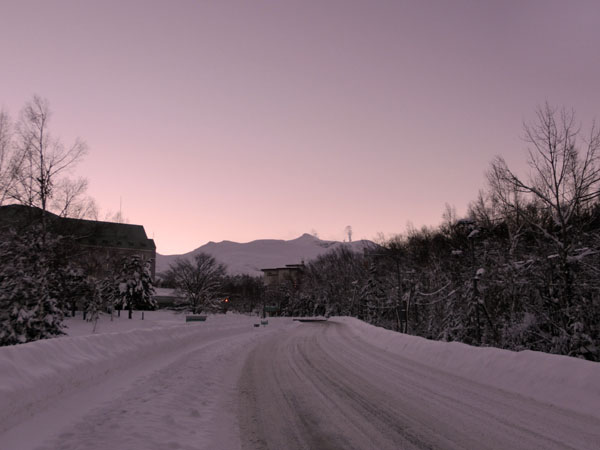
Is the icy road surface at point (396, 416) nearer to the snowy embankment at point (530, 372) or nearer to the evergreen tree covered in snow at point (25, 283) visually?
the snowy embankment at point (530, 372)

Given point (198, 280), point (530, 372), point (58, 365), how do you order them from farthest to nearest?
1. point (198, 280)
2. point (58, 365)
3. point (530, 372)

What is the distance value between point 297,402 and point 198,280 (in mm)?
63656

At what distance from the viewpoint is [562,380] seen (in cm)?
765

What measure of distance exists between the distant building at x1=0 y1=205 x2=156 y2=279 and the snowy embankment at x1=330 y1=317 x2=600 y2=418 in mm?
24250

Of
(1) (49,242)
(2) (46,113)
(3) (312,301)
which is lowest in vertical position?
(3) (312,301)

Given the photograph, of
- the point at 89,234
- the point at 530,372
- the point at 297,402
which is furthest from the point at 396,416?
the point at 89,234

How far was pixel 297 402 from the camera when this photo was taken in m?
7.68

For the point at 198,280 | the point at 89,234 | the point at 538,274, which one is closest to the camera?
the point at 538,274

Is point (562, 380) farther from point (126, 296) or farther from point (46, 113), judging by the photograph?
point (126, 296)

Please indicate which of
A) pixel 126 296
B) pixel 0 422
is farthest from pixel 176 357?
pixel 126 296

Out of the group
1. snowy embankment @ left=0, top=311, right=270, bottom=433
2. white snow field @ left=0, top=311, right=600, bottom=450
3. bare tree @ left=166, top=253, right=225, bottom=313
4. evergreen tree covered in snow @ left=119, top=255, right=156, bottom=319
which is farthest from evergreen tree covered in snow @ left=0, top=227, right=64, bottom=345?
bare tree @ left=166, top=253, right=225, bottom=313

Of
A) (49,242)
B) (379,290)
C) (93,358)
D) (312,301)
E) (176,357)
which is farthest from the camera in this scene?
(312,301)

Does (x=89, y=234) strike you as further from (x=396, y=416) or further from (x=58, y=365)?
(x=396, y=416)

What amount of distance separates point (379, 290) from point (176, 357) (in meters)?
51.0
